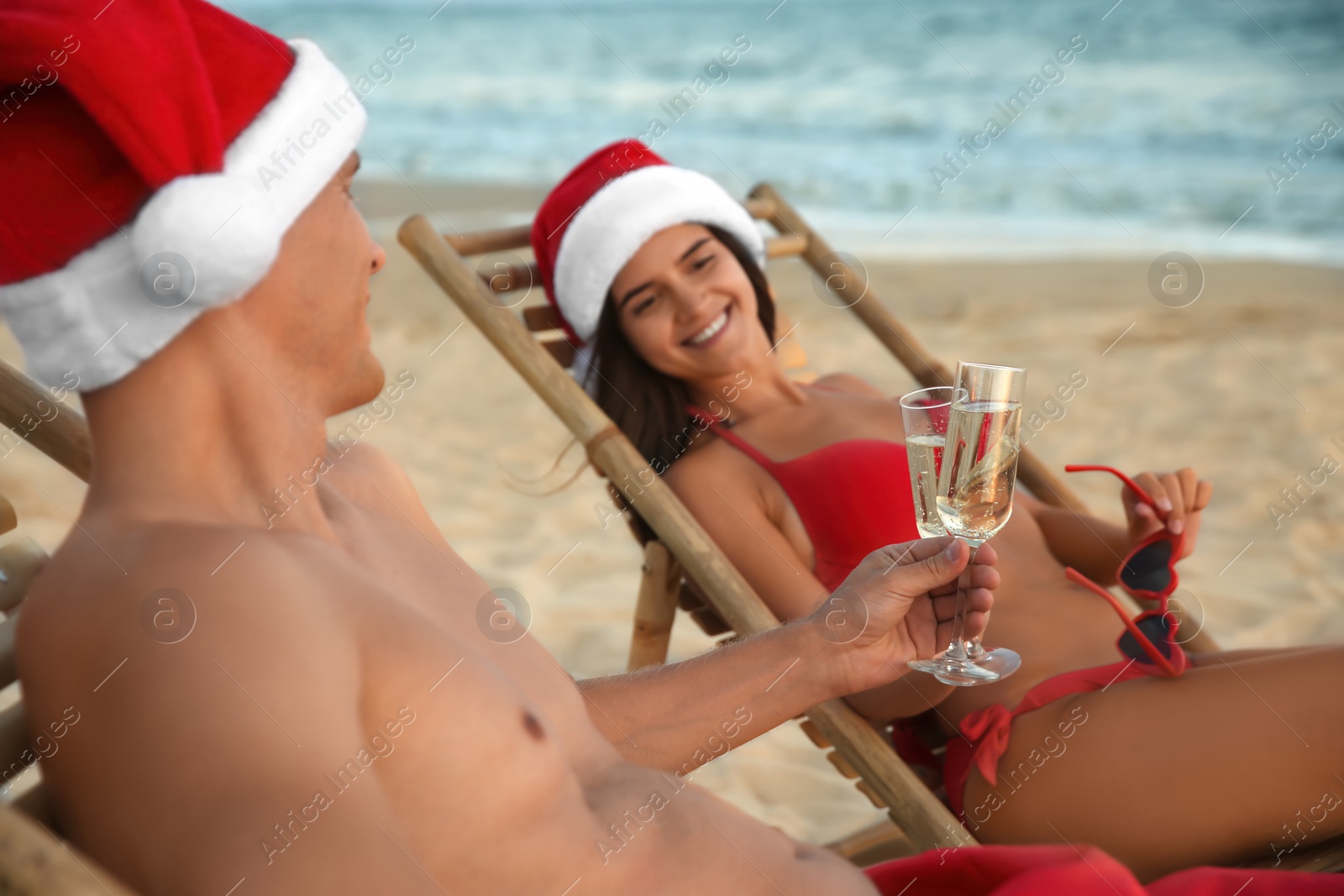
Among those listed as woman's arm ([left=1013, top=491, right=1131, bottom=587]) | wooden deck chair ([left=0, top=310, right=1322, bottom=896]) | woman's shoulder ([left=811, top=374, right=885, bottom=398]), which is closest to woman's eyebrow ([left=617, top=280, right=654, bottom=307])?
woman's shoulder ([left=811, top=374, right=885, bottom=398])

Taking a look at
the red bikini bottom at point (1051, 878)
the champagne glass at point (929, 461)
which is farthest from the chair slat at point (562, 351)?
the red bikini bottom at point (1051, 878)

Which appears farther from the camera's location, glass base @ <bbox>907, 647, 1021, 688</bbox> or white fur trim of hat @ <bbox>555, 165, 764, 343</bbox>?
white fur trim of hat @ <bbox>555, 165, 764, 343</bbox>

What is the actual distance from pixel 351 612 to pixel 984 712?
1375 millimetres

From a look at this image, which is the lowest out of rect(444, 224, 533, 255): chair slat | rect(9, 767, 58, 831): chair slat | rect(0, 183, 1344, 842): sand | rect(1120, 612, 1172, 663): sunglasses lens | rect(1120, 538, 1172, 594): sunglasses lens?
rect(0, 183, 1344, 842): sand

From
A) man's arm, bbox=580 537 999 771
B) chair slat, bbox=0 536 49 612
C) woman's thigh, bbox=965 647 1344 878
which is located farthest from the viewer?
woman's thigh, bbox=965 647 1344 878

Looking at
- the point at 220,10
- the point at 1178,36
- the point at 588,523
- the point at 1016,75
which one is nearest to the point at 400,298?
the point at 588,523

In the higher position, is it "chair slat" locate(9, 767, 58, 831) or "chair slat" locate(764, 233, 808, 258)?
"chair slat" locate(9, 767, 58, 831)

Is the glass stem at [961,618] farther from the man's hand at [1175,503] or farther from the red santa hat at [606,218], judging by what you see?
the red santa hat at [606,218]

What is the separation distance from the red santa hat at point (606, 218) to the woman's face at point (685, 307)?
0.04 meters

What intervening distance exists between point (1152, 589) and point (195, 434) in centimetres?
177

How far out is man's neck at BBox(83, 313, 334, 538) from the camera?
1.12 m

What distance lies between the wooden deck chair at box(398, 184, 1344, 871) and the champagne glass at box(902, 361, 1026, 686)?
1.22 ft

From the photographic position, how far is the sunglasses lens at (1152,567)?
2.19 metres

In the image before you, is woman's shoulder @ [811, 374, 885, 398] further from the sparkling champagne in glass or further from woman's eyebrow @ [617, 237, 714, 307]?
the sparkling champagne in glass
